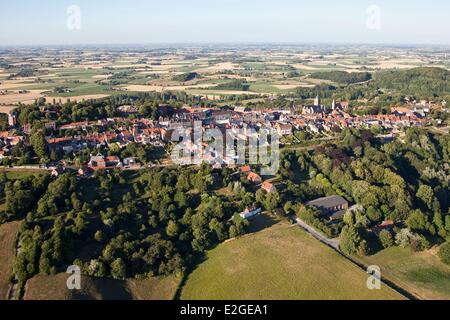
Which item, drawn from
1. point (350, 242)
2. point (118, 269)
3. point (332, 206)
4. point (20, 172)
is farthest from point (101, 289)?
point (332, 206)

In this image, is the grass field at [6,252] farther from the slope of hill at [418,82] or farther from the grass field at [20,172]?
the slope of hill at [418,82]

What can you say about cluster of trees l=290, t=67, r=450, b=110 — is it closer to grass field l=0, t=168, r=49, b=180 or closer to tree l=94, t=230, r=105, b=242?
grass field l=0, t=168, r=49, b=180

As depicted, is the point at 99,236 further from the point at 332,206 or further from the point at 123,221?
the point at 332,206

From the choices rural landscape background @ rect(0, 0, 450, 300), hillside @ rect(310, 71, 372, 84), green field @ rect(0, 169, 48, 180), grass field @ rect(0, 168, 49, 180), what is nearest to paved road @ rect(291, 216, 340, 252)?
rural landscape background @ rect(0, 0, 450, 300)

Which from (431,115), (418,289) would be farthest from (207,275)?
(431,115)
